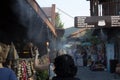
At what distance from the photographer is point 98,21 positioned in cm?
2389

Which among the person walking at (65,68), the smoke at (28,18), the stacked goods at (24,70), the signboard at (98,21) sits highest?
the signboard at (98,21)

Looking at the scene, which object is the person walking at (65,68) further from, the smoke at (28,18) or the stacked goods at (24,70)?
the stacked goods at (24,70)

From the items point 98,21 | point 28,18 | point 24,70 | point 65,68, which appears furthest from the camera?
point 98,21

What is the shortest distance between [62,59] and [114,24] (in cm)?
1898

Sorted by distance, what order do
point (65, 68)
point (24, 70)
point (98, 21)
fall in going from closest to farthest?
1. point (65, 68)
2. point (24, 70)
3. point (98, 21)

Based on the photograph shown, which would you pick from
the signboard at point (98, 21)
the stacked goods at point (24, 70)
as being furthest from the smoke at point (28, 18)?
the signboard at point (98, 21)

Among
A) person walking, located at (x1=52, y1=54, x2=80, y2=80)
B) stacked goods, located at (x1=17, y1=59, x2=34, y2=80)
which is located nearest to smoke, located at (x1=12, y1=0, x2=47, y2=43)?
stacked goods, located at (x1=17, y1=59, x2=34, y2=80)

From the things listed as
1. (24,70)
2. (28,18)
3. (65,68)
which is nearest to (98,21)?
(28,18)

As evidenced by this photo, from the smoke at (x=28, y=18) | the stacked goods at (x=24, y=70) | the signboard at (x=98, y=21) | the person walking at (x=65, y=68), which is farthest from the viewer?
the signboard at (x=98, y=21)

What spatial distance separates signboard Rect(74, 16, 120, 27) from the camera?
2336 centimetres

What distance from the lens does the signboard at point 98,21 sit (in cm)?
2336

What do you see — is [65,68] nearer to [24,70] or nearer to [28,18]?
[24,70]

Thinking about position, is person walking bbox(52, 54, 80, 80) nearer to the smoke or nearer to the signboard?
the smoke

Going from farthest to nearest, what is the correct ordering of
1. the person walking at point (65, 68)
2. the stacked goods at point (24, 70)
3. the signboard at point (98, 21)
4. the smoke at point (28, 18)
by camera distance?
the signboard at point (98, 21) → the stacked goods at point (24, 70) → the smoke at point (28, 18) → the person walking at point (65, 68)
